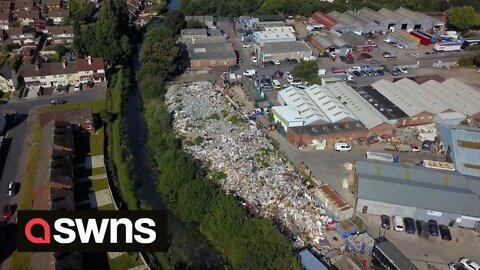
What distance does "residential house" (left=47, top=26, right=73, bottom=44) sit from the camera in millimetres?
35625

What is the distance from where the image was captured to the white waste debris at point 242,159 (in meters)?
18.4

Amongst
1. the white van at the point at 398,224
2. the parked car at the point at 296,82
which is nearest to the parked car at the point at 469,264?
the white van at the point at 398,224

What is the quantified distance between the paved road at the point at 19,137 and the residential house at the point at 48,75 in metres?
1.75

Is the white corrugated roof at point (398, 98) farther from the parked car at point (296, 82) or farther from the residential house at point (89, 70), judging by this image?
the residential house at point (89, 70)

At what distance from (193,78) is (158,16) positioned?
629 inches

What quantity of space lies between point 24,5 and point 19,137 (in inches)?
1017

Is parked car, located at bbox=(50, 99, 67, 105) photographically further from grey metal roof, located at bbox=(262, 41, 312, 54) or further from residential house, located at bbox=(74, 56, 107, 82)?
grey metal roof, located at bbox=(262, 41, 312, 54)

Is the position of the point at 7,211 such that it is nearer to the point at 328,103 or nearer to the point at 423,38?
the point at 328,103

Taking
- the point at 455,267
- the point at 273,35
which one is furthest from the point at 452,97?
the point at 273,35

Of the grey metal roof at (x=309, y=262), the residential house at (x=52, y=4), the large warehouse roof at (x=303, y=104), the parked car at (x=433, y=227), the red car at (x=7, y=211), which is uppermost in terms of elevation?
the residential house at (x=52, y=4)

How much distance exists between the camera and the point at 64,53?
111 feet

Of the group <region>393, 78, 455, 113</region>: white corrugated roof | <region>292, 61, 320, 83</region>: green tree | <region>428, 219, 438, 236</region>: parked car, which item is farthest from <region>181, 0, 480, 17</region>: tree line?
<region>428, 219, 438, 236</region>: parked car

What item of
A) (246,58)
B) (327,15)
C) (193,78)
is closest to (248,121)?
(193,78)

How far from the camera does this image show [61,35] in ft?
117
